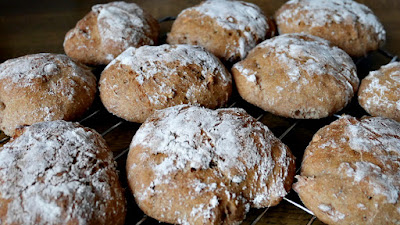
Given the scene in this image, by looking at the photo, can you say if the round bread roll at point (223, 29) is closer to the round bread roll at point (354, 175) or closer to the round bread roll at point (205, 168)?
the round bread roll at point (205, 168)

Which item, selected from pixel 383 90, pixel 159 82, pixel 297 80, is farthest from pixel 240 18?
pixel 383 90

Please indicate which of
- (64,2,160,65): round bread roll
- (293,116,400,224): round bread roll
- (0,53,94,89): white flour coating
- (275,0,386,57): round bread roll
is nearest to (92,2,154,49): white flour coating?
(64,2,160,65): round bread roll

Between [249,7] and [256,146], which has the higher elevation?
[249,7]

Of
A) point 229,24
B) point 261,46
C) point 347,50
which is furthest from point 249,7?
point 347,50

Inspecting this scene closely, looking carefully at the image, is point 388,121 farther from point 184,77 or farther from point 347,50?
point 184,77

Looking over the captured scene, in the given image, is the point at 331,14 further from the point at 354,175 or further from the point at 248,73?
the point at 354,175

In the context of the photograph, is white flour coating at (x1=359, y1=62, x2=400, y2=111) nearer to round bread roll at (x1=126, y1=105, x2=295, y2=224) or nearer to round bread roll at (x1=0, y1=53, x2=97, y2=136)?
round bread roll at (x1=126, y1=105, x2=295, y2=224)
